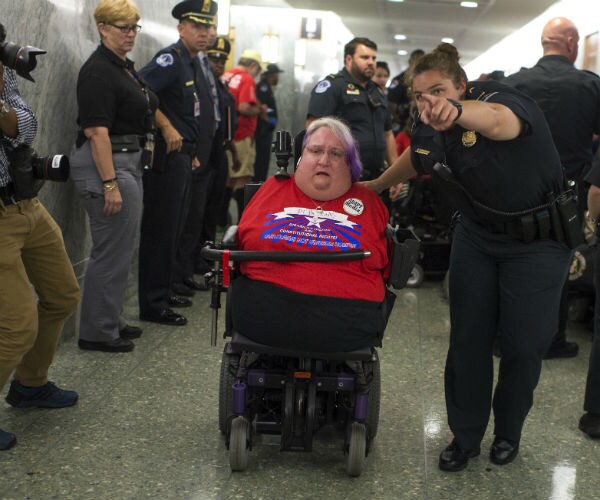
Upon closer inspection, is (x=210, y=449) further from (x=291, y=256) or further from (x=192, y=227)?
(x=192, y=227)

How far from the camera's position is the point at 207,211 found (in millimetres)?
5762

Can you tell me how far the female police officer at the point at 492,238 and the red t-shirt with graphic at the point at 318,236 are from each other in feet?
0.83

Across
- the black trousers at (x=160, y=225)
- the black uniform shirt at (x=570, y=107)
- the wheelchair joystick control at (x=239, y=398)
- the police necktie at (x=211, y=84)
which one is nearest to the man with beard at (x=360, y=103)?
the police necktie at (x=211, y=84)

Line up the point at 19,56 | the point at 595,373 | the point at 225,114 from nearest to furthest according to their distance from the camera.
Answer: the point at 19,56 < the point at 595,373 < the point at 225,114

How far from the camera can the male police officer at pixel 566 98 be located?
12.6 ft

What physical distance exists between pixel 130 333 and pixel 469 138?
2237 millimetres

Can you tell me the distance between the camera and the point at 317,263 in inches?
95.8

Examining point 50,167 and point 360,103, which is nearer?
point 50,167

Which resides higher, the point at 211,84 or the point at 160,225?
the point at 211,84

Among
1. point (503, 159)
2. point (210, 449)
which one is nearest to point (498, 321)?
point (503, 159)

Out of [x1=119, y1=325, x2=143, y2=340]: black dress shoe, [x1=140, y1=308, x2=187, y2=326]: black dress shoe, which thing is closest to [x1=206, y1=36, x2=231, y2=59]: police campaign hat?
[x1=140, y1=308, x2=187, y2=326]: black dress shoe

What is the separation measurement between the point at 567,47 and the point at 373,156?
4.06 ft

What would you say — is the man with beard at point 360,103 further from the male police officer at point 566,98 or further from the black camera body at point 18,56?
the black camera body at point 18,56

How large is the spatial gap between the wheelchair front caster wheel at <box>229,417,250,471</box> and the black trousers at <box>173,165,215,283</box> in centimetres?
257
